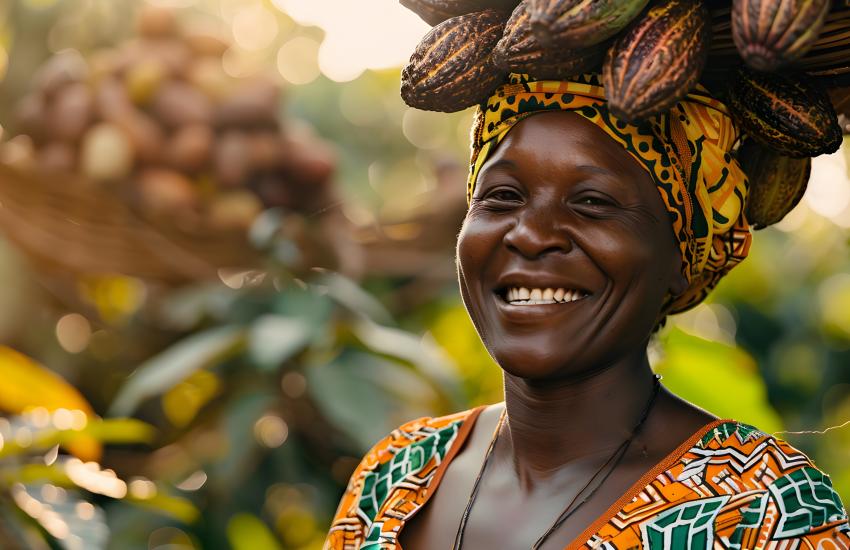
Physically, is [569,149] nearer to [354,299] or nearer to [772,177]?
[772,177]

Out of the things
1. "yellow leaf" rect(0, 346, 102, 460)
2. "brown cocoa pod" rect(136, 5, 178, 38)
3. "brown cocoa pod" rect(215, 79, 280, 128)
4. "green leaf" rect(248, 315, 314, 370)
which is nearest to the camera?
"yellow leaf" rect(0, 346, 102, 460)

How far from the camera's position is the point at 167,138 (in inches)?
154

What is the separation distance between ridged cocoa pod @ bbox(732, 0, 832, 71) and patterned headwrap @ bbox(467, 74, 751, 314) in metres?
0.38

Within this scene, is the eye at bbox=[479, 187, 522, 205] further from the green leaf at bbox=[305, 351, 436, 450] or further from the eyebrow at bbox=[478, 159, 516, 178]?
the green leaf at bbox=[305, 351, 436, 450]

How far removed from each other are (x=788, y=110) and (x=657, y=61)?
0.31 m

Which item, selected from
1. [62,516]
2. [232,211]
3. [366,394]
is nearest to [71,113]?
[232,211]

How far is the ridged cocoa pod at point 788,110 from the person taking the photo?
5.67 ft

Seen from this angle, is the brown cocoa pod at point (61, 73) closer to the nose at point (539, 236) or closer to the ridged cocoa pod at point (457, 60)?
the ridged cocoa pod at point (457, 60)

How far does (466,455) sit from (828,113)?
89 cm

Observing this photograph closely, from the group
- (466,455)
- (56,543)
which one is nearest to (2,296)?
(56,543)

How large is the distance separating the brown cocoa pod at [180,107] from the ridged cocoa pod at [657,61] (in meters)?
2.53

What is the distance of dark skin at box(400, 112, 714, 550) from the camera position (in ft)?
5.85

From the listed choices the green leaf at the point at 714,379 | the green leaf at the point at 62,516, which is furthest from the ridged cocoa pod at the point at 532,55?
the green leaf at the point at 62,516

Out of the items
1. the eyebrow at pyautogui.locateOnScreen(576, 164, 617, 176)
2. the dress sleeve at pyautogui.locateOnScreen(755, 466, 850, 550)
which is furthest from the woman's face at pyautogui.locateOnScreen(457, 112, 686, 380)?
the dress sleeve at pyautogui.locateOnScreen(755, 466, 850, 550)
